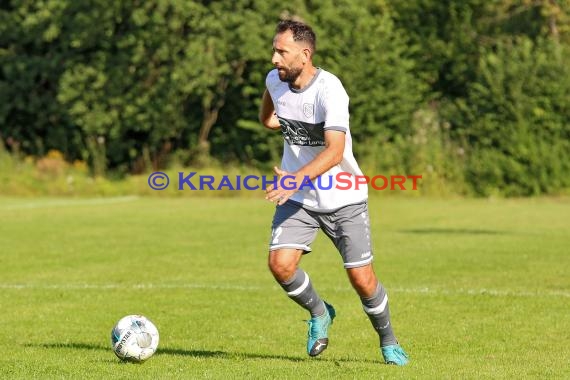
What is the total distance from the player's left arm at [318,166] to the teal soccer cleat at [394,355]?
1.33 m

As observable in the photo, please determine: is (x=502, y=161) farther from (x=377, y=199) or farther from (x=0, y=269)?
(x=0, y=269)

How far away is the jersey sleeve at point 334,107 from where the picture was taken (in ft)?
26.9

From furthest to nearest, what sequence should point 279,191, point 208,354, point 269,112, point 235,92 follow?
point 235,92 < point 208,354 < point 269,112 < point 279,191

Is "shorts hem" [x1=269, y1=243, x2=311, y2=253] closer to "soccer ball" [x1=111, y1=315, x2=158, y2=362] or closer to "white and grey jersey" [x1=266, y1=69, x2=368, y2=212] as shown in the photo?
"white and grey jersey" [x1=266, y1=69, x2=368, y2=212]

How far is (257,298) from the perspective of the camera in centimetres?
1271

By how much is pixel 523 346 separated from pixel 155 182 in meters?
23.8

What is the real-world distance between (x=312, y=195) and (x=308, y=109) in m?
0.60

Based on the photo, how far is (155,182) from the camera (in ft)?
108

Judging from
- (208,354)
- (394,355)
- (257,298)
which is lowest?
(257,298)

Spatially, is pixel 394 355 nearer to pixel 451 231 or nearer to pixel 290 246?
pixel 290 246

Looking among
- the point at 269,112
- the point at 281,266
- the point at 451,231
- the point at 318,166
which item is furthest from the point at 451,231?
the point at 318,166

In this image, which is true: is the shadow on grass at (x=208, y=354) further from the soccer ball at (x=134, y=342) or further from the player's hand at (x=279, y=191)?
the player's hand at (x=279, y=191)

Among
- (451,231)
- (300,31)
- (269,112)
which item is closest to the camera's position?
(300,31)

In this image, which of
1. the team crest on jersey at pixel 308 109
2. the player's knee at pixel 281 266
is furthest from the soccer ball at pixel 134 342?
the team crest on jersey at pixel 308 109
